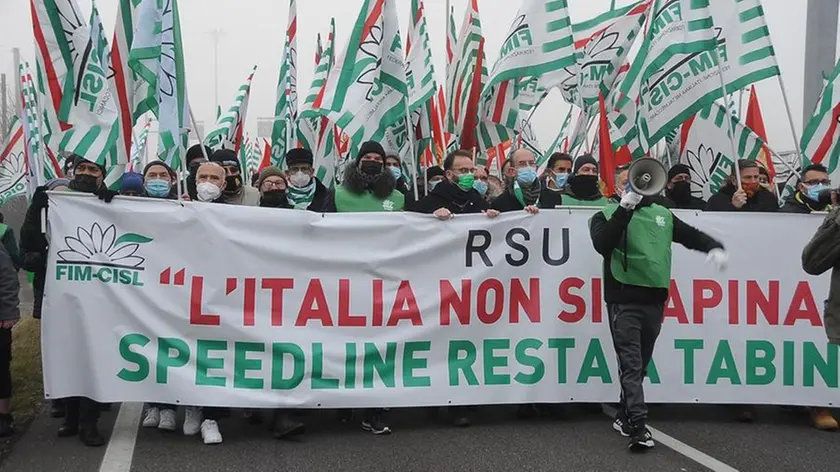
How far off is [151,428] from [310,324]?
4.11 ft

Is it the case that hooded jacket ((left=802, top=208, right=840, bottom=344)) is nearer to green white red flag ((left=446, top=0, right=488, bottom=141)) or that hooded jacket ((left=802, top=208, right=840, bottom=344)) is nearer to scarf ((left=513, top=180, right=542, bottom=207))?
scarf ((left=513, top=180, right=542, bottom=207))

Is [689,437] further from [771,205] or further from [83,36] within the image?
[83,36]

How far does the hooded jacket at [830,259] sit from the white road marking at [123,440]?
12.5ft

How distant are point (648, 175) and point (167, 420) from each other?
340 cm

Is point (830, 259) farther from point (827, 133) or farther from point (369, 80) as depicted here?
point (827, 133)

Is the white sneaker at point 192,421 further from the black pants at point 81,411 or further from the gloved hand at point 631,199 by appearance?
the gloved hand at point 631,199

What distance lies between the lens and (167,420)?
5344mm

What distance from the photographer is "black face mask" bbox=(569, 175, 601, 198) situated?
614 cm

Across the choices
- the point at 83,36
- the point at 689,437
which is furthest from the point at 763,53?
the point at 83,36

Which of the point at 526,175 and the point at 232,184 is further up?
the point at 526,175

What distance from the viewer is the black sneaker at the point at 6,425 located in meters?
5.27

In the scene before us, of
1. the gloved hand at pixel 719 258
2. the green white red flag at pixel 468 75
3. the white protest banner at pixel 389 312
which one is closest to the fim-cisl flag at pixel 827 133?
the white protest banner at pixel 389 312

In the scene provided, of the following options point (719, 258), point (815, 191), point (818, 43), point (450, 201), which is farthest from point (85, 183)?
point (818, 43)

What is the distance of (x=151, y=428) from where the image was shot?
5445 millimetres
